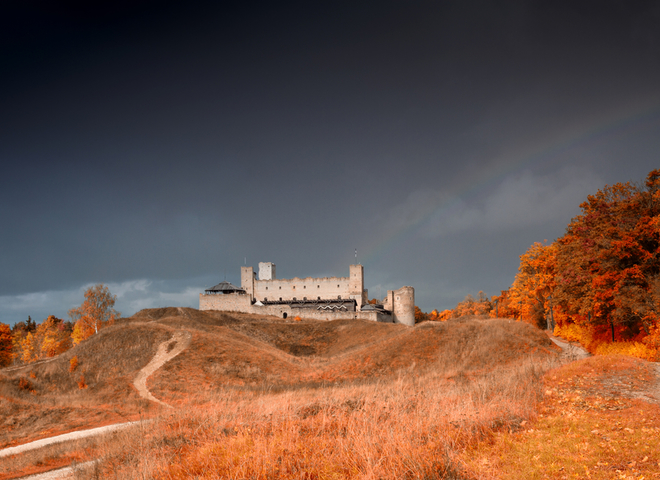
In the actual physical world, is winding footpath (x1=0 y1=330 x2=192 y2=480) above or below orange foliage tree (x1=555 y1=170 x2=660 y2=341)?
below

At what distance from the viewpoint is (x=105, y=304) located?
65.6 metres

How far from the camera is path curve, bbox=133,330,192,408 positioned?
2922 cm

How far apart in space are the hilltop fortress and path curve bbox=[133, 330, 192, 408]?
36.4 meters

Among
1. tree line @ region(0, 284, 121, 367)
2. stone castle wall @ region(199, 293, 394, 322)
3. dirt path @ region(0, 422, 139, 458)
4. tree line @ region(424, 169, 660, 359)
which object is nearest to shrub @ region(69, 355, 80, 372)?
dirt path @ region(0, 422, 139, 458)

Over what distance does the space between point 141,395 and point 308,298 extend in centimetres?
6654

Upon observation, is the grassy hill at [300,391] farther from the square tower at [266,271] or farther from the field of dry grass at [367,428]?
the square tower at [266,271]

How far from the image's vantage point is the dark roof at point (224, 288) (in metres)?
87.1

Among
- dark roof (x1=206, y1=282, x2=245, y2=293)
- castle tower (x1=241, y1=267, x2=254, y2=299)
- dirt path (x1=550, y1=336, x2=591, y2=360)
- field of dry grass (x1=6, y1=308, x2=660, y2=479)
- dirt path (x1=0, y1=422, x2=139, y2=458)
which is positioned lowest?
dirt path (x1=0, y1=422, x2=139, y2=458)

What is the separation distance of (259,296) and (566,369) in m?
84.1

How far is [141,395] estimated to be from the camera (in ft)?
92.8

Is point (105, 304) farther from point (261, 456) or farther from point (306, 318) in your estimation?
point (261, 456)

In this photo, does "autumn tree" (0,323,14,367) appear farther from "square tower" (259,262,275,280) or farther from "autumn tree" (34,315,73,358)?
"square tower" (259,262,275,280)

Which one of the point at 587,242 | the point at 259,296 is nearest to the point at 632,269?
the point at 587,242

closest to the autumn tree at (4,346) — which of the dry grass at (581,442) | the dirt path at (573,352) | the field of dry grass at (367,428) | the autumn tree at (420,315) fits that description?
the field of dry grass at (367,428)
